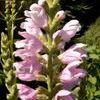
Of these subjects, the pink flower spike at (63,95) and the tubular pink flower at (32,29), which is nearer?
the pink flower spike at (63,95)

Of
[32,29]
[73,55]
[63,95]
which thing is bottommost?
[63,95]

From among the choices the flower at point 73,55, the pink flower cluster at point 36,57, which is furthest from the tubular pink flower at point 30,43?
the flower at point 73,55

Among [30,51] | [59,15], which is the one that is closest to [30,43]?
[30,51]

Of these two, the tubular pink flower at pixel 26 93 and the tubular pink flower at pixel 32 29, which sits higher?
the tubular pink flower at pixel 32 29

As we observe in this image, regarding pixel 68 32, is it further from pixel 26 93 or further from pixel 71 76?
pixel 26 93

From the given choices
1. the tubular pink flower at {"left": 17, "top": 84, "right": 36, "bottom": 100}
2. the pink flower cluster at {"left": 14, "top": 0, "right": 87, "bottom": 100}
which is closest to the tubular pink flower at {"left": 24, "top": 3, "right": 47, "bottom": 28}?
the pink flower cluster at {"left": 14, "top": 0, "right": 87, "bottom": 100}

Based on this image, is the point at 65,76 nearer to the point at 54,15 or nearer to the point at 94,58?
the point at 54,15

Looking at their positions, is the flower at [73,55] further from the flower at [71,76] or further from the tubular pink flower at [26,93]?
the tubular pink flower at [26,93]

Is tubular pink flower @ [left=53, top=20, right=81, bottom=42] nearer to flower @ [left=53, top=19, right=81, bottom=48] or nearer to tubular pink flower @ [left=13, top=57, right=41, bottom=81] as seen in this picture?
flower @ [left=53, top=19, right=81, bottom=48]
